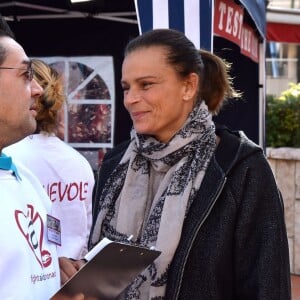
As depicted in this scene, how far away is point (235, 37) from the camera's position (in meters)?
5.43

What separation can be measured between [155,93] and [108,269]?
23.5 inches

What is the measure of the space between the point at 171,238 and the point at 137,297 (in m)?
0.24

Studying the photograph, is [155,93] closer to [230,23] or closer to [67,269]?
[67,269]

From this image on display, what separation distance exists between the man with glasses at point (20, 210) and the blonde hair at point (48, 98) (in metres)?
1.73

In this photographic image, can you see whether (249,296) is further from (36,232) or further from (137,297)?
(36,232)

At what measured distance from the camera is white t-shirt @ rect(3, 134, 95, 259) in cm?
389

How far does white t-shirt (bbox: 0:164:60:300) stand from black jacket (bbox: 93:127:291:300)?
44 cm

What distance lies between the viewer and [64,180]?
4.01 metres

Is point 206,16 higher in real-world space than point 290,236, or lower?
higher

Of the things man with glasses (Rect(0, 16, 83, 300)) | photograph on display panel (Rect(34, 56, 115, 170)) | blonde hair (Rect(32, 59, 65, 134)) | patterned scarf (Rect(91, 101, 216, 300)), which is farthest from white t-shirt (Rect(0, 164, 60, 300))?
photograph on display panel (Rect(34, 56, 115, 170))

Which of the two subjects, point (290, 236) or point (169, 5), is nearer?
point (169, 5)

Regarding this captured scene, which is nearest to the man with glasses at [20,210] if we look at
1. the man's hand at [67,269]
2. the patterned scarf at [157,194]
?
the man's hand at [67,269]

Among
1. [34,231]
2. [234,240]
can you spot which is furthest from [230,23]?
[34,231]

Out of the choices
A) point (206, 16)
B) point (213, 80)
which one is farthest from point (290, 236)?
point (213, 80)
